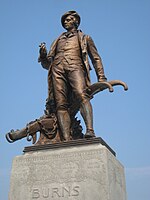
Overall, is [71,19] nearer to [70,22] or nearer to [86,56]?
[70,22]

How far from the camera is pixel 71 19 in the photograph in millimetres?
9641

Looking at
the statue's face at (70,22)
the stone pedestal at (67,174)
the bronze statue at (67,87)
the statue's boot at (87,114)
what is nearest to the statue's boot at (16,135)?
the bronze statue at (67,87)

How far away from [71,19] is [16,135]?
144 inches

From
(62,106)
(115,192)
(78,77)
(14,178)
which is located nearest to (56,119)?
(62,106)

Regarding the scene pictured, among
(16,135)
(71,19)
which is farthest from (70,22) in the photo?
(16,135)

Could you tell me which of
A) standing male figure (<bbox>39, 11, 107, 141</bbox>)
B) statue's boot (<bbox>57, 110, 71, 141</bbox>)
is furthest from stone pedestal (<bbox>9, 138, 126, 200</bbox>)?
standing male figure (<bbox>39, 11, 107, 141</bbox>)

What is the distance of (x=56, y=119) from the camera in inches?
334

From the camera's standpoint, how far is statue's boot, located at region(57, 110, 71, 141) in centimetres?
813

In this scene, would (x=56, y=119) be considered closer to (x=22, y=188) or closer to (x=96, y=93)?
(x=96, y=93)

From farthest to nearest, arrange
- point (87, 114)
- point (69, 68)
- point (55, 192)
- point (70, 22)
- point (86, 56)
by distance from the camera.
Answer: point (70, 22), point (86, 56), point (69, 68), point (87, 114), point (55, 192)

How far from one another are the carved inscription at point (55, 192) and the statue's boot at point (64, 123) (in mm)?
1337

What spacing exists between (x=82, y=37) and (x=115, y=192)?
4.20 metres

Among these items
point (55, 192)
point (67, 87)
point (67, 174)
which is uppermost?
point (67, 87)

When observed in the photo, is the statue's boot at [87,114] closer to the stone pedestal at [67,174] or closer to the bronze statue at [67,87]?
the bronze statue at [67,87]
